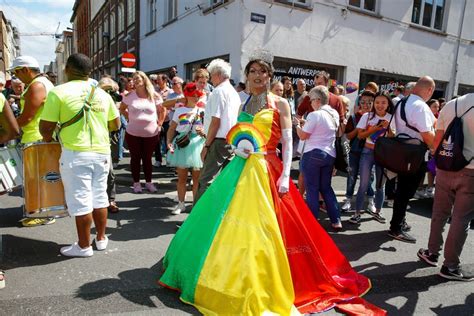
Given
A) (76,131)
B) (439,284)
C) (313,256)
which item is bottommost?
(439,284)

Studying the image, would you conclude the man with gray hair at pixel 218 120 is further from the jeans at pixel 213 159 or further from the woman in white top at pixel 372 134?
the woman in white top at pixel 372 134

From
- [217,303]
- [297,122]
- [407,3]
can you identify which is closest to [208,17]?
[407,3]

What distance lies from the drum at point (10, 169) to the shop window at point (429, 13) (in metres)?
14.9

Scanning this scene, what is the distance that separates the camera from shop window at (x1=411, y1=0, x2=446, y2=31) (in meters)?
14.6

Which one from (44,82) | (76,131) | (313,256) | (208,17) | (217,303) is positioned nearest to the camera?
(217,303)

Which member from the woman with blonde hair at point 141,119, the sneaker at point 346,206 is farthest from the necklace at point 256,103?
the sneaker at point 346,206

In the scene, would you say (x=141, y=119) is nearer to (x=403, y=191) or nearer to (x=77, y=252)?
(x=77, y=252)

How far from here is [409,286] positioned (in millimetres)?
3639

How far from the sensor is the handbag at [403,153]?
436 centimetres

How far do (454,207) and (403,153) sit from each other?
83 centimetres

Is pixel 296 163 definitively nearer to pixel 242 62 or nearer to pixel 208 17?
pixel 242 62

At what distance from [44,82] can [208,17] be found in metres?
9.66

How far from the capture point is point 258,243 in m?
2.92

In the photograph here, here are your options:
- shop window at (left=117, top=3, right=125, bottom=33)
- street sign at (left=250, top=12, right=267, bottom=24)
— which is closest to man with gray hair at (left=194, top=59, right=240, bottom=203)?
street sign at (left=250, top=12, right=267, bottom=24)
